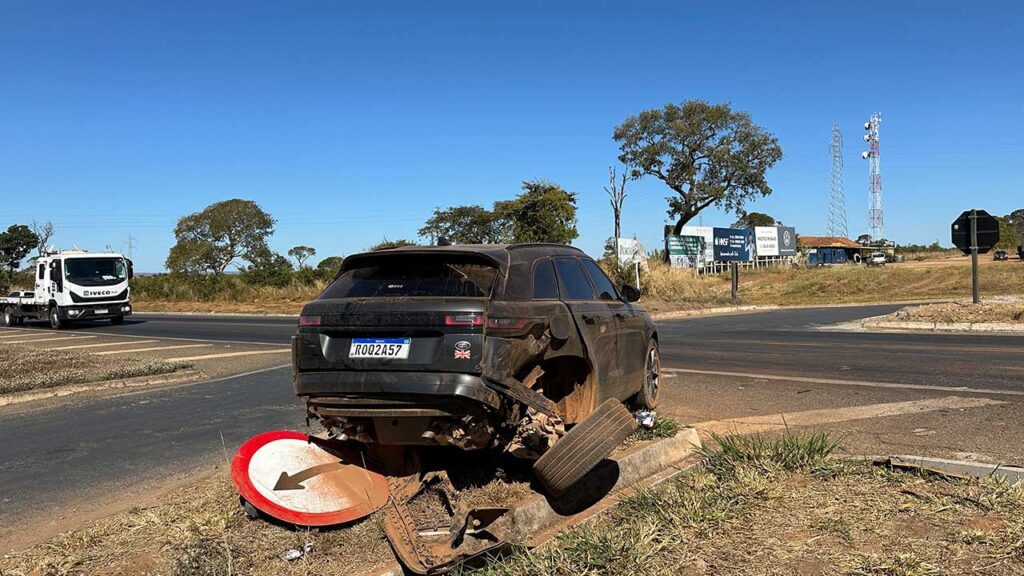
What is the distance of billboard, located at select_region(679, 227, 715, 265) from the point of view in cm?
5322

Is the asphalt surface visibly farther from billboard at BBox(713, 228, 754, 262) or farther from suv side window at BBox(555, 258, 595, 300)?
billboard at BBox(713, 228, 754, 262)

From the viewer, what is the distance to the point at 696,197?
195 feet

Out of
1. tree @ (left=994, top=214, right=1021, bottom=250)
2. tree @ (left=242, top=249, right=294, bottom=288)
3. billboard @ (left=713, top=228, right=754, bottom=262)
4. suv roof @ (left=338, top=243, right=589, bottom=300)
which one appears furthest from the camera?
tree @ (left=994, top=214, right=1021, bottom=250)

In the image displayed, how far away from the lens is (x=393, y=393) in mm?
4414

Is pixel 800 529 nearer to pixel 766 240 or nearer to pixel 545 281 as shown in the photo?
pixel 545 281

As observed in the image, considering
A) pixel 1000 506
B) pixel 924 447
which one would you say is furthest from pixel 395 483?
pixel 924 447

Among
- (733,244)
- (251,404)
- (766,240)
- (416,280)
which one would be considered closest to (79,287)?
(251,404)

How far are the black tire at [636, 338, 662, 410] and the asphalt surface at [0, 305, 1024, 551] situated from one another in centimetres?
63

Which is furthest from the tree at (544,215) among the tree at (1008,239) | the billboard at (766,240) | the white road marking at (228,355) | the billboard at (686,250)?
the tree at (1008,239)

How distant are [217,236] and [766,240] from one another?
4833cm

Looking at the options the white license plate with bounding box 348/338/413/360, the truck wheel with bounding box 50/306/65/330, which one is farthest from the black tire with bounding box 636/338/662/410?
the truck wheel with bounding box 50/306/65/330

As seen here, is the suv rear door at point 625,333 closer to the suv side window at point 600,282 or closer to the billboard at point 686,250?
the suv side window at point 600,282

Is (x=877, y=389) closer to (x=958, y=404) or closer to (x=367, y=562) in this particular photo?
(x=958, y=404)

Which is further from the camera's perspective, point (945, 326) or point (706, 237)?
point (706, 237)
